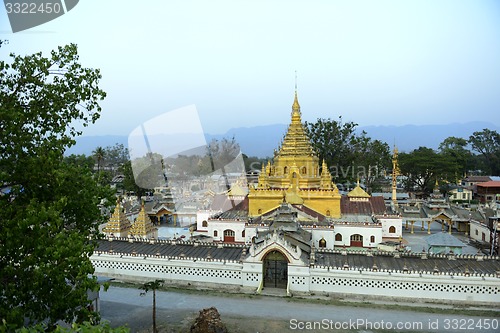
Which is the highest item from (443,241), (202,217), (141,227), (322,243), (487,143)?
(487,143)

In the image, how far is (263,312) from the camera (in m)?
17.4

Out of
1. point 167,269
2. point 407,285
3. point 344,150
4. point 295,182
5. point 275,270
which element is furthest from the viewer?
point 344,150

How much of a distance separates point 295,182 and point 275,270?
12.4 meters

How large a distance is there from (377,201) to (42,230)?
1094 inches

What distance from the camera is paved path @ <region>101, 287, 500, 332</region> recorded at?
1645 centimetres

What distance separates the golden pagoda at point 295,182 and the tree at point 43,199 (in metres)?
18.9

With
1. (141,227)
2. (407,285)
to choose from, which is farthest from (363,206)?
(141,227)

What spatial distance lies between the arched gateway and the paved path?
1308mm

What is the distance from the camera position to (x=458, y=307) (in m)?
18.0

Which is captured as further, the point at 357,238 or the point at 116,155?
the point at 116,155

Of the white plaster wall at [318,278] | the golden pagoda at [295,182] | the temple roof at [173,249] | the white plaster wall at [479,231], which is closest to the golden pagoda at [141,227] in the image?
the temple roof at [173,249]

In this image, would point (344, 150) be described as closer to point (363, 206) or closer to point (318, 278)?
point (363, 206)

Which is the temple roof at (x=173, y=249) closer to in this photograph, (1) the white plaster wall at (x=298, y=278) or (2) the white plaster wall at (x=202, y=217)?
(1) the white plaster wall at (x=298, y=278)

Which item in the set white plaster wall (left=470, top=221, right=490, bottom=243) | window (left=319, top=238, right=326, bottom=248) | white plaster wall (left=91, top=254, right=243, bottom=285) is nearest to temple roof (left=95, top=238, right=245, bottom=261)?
white plaster wall (left=91, top=254, right=243, bottom=285)
